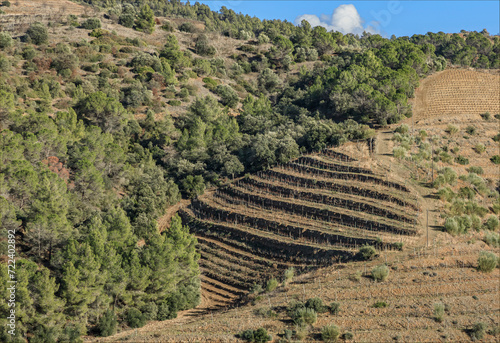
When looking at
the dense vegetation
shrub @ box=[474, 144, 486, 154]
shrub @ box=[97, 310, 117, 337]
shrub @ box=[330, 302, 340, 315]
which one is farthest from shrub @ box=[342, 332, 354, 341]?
shrub @ box=[474, 144, 486, 154]

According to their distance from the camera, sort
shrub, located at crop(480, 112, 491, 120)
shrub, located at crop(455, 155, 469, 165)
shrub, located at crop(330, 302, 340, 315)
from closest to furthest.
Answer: shrub, located at crop(330, 302, 340, 315), shrub, located at crop(455, 155, 469, 165), shrub, located at crop(480, 112, 491, 120)

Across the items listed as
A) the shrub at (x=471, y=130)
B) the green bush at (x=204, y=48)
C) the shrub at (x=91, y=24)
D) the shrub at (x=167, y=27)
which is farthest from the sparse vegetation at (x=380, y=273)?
the shrub at (x=167, y=27)

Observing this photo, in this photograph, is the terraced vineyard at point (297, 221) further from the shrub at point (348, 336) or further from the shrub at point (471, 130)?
the shrub at point (471, 130)

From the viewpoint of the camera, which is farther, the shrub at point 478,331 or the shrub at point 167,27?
the shrub at point 167,27

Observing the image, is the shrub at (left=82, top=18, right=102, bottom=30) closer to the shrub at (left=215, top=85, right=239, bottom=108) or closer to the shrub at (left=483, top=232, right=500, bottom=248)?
the shrub at (left=215, top=85, right=239, bottom=108)

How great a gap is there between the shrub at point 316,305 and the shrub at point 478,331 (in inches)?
380

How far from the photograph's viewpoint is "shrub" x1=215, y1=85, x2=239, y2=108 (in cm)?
7788

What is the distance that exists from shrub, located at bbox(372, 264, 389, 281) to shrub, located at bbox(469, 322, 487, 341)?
7.07m

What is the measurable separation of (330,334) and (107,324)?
15531 mm

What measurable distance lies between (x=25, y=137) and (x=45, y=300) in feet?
86.6

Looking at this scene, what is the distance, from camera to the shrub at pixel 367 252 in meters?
37.7

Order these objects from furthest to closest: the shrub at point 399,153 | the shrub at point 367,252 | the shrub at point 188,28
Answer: the shrub at point 188,28 < the shrub at point 399,153 < the shrub at point 367,252

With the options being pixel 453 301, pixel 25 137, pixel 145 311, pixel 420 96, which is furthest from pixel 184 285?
pixel 420 96

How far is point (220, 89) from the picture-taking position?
79750mm
